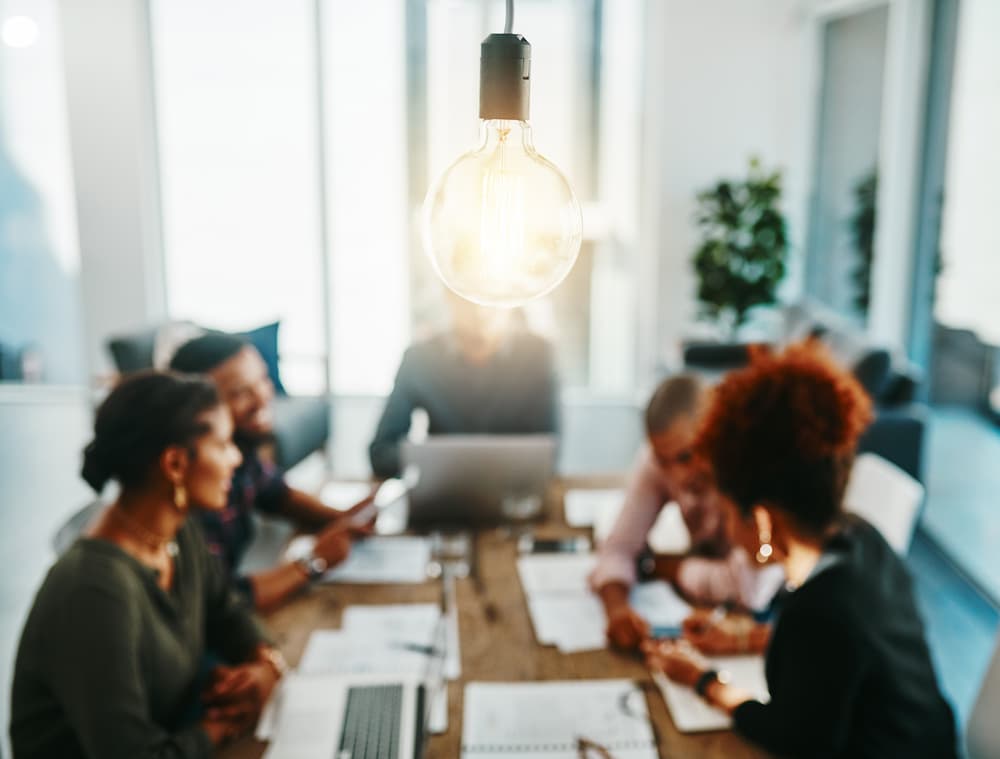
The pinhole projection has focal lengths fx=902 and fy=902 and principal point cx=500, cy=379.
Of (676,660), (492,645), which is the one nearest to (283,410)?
(492,645)

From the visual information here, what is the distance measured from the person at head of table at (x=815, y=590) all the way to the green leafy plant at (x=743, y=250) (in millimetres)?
4000

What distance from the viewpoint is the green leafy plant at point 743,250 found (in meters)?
5.51

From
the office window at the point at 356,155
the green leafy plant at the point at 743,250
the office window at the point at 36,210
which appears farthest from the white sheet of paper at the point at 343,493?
the office window at the point at 36,210

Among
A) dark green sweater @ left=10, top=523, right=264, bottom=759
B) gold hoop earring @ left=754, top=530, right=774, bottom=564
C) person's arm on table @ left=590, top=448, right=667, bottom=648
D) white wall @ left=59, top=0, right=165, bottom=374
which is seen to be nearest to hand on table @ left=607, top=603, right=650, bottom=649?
person's arm on table @ left=590, top=448, right=667, bottom=648

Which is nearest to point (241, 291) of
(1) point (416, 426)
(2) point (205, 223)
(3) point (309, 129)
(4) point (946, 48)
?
(2) point (205, 223)

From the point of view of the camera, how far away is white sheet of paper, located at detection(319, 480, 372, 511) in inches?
96.2

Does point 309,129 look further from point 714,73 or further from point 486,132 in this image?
point 486,132

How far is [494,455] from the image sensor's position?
2232 mm

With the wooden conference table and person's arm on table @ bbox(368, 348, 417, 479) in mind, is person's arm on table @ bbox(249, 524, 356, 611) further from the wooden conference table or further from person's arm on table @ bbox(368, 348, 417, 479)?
person's arm on table @ bbox(368, 348, 417, 479)

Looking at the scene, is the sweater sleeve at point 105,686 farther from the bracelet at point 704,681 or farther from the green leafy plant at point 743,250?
the green leafy plant at point 743,250

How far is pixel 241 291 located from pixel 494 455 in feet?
15.3

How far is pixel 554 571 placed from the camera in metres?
2.03

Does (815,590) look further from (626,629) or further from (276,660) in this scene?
(276,660)

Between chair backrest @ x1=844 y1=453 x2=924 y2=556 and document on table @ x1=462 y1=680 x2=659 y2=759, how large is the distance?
774 mm
